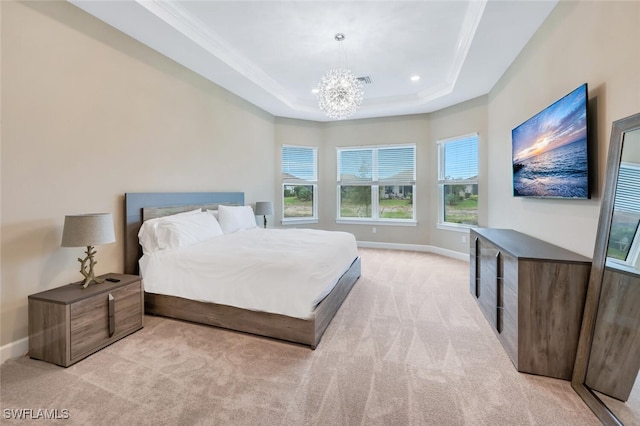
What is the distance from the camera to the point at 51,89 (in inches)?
91.8

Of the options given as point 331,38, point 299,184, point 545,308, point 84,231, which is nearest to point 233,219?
point 84,231

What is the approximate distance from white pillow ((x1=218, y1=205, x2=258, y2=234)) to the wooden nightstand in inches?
65.0

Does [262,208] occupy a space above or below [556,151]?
below

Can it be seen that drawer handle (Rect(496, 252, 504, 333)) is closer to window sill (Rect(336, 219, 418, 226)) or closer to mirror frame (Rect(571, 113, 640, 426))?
mirror frame (Rect(571, 113, 640, 426))

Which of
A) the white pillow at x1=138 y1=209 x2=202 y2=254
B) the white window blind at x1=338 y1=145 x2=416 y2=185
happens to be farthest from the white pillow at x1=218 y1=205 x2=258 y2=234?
the white window blind at x1=338 y1=145 x2=416 y2=185

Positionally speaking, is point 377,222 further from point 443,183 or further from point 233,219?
point 233,219

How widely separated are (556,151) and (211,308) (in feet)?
11.3

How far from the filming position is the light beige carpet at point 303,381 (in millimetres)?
1572

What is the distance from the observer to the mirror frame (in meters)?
1.66

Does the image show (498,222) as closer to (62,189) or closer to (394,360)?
(394,360)

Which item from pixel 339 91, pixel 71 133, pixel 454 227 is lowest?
pixel 454 227

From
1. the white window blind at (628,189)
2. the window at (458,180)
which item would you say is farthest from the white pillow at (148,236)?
the window at (458,180)

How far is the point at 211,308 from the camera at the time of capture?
2564mm

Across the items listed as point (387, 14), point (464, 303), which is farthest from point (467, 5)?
point (464, 303)
